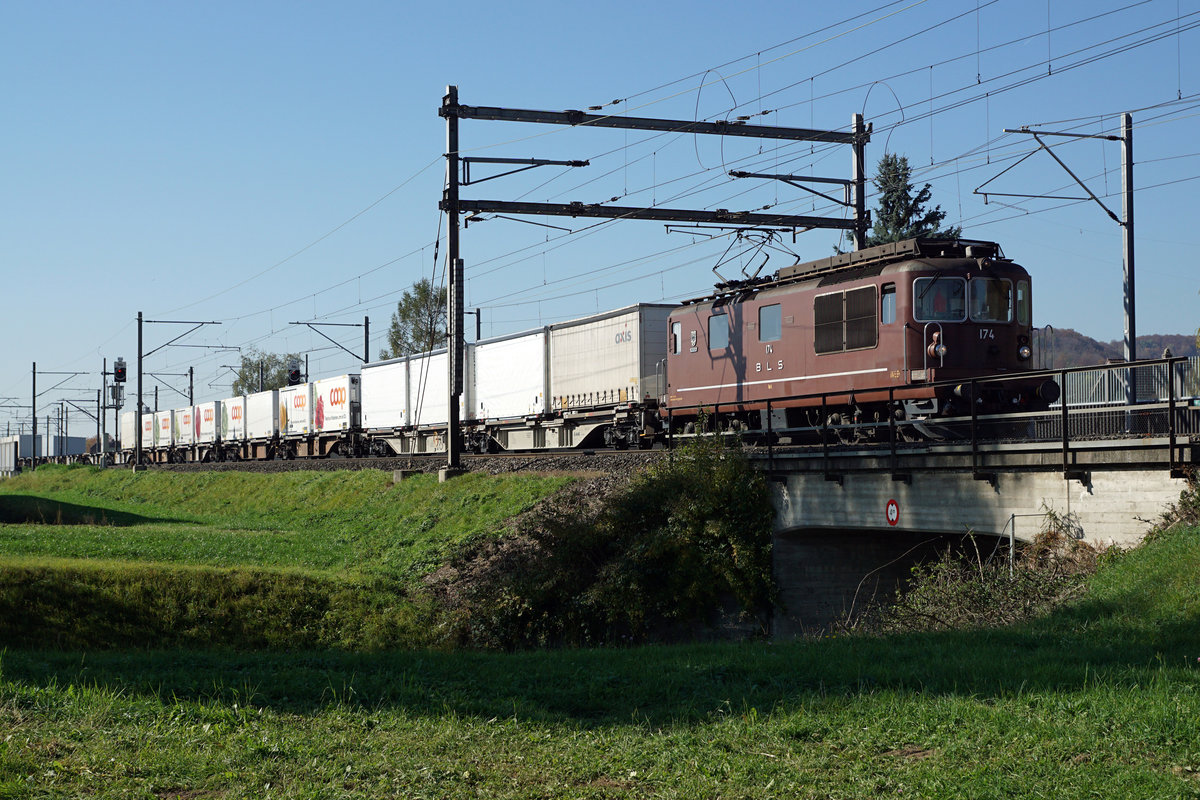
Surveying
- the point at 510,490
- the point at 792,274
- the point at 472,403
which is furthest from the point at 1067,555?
the point at 472,403

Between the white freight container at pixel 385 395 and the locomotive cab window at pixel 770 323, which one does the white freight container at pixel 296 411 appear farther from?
the locomotive cab window at pixel 770 323

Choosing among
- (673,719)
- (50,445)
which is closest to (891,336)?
(673,719)

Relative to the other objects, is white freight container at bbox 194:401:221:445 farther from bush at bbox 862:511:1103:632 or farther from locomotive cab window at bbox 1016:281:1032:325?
bush at bbox 862:511:1103:632

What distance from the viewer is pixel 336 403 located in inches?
2028

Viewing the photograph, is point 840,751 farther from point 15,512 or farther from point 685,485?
point 15,512

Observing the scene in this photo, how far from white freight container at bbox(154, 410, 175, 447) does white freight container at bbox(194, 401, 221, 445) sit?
264 inches

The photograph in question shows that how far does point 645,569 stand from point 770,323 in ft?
22.9

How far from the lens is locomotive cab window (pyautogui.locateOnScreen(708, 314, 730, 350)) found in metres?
24.7

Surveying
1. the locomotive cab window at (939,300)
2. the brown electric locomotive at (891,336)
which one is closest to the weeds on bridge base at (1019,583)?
the brown electric locomotive at (891,336)

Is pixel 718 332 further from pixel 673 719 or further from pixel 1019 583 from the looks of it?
pixel 673 719

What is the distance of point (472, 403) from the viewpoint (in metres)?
39.6

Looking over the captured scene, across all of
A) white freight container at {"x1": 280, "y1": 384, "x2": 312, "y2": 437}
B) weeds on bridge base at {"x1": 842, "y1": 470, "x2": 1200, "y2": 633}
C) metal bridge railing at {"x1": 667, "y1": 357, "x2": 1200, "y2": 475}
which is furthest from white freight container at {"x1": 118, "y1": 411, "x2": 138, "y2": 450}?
weeds on bridge base at {"x1": 842, "y1": 470, "x2": 1200, "y2": 633}

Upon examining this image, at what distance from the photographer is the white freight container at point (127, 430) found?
85000 millimetres

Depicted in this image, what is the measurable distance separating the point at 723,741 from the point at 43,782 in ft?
15.5
